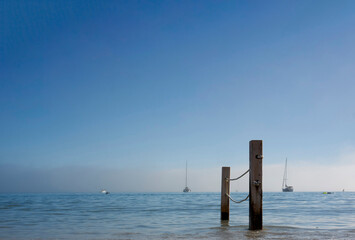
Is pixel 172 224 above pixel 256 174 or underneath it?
underneath

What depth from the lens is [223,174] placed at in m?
12.3

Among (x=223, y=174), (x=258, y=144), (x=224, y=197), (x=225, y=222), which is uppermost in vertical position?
(x=258, y=144)

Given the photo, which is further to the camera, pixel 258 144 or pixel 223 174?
pixel 223 174

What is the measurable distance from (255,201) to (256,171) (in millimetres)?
813

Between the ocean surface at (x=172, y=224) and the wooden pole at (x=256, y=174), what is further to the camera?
the ocean surface at (x=172, y=224)

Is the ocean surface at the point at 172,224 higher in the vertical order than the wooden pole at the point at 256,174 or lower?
lower

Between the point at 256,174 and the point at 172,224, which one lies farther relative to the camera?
the point at 172,224

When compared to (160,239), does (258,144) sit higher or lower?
higher

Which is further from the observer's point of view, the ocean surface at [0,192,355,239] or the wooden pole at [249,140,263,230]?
the ocean surface at [0,192,355,239]

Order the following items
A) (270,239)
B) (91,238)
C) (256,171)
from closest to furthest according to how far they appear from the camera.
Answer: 1. (270,239)
2. (256,171)
3. (91,238)

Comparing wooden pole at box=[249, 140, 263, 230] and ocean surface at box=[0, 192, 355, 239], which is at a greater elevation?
wooden pole at box=[249, 140, 263, 230]

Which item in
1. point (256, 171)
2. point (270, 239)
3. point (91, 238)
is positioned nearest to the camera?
point (270, 239)

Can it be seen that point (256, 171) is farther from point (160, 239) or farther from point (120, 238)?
point (120, 238)

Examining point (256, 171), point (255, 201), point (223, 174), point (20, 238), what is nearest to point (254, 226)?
point (255, 201)
